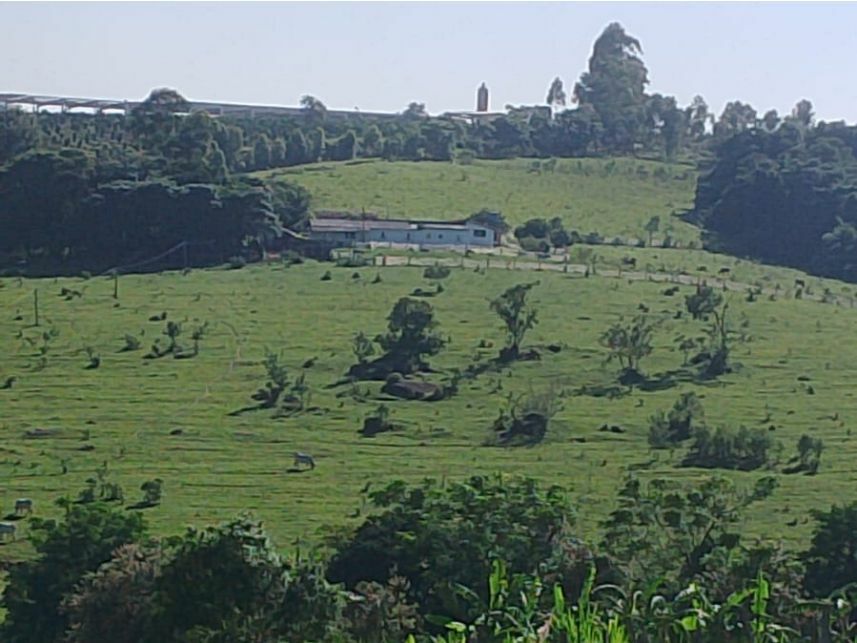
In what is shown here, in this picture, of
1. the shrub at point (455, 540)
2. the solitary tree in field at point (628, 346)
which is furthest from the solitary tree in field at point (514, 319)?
the shrub at point (455, 540)

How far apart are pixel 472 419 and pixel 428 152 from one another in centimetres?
4511

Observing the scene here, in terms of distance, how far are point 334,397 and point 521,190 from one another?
3446 cm

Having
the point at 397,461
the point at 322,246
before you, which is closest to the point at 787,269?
the point at 322,246

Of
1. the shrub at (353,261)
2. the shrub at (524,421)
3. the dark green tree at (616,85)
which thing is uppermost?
the dark green tree at (616,85)

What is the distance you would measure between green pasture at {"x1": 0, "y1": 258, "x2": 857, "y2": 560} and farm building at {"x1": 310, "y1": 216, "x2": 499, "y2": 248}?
5.38m

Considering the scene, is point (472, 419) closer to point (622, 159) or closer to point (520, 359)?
point (520, 359)

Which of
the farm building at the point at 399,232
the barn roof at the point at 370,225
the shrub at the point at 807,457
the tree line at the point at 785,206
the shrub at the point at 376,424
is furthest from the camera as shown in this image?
the tree line at the point at 785,206

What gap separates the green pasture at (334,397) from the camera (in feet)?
91.7

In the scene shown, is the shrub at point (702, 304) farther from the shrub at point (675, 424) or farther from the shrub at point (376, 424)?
the shrub at point (376, 424)

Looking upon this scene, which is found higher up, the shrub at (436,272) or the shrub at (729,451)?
the shrub at (436,272)

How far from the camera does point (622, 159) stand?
78.9 meters

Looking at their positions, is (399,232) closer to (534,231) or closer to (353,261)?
(534,231)

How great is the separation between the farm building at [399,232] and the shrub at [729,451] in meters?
26.4

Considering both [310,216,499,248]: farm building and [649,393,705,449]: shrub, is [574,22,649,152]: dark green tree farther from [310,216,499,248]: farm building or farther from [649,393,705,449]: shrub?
[649,393,705,449]: shrub
